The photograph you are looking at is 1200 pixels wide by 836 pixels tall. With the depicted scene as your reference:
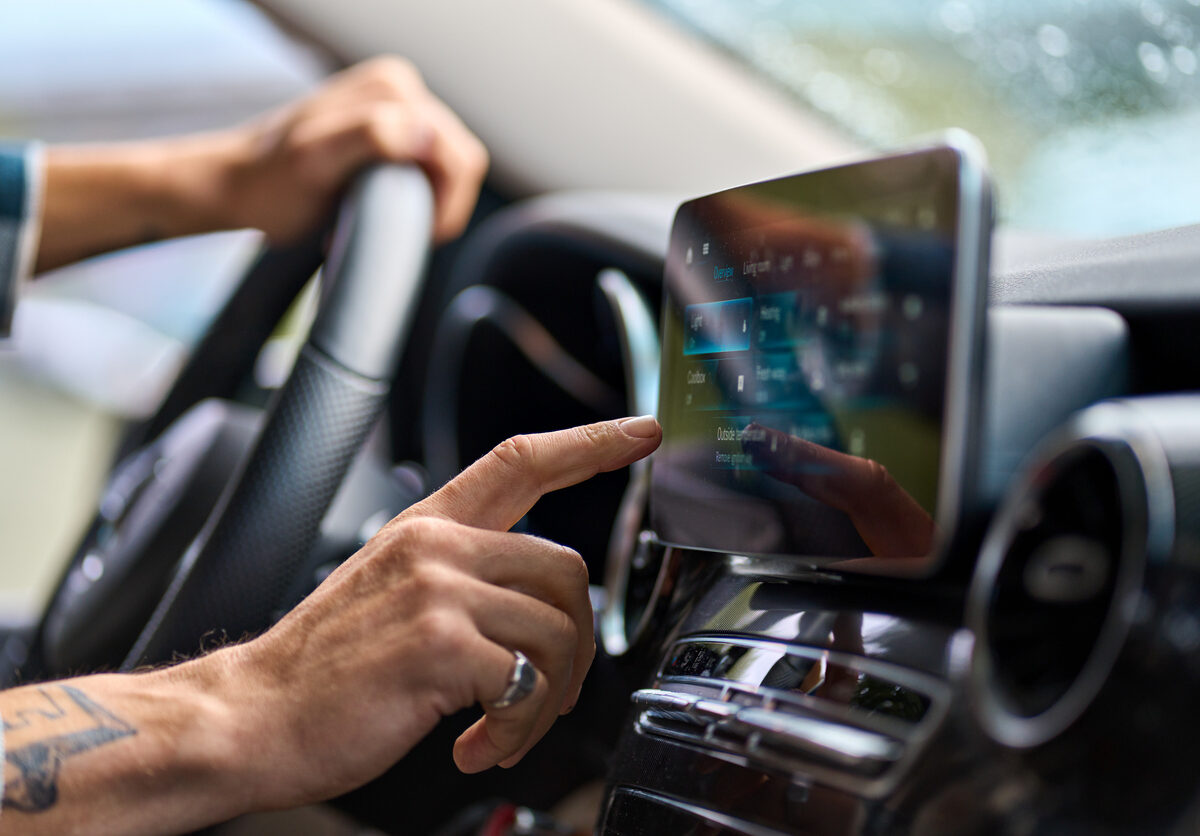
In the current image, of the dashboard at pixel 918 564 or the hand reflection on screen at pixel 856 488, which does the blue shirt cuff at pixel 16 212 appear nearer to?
the dashboard at pixel 918 564

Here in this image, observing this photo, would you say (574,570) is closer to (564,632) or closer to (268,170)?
(564,632)

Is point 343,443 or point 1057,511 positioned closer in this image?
point 1057,511

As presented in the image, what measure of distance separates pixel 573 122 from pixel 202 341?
45 cm

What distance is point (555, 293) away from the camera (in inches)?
34.9

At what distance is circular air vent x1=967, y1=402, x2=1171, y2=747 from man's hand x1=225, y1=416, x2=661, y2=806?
182 millimetres

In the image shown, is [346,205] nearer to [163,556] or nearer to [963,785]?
[163,556]

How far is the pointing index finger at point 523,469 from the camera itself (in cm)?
47

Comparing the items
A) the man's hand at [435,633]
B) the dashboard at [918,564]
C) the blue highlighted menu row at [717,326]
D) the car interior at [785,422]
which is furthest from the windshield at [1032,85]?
the man's hand at [435,633]

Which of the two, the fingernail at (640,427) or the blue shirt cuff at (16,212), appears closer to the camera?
the fingernail at (640,427)

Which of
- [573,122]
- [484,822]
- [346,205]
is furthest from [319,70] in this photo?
[484,822]

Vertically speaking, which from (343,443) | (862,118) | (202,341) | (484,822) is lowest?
(484,822)

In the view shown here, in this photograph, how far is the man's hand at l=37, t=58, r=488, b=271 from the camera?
33.0 inches

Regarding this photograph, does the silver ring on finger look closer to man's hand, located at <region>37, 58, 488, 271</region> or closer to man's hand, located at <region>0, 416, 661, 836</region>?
man's hand, located at <region>0, 416, 661, 836</region>

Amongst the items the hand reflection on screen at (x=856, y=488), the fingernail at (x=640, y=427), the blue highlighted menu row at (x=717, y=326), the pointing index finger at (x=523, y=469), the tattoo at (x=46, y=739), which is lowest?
the tattoo at (x=46, y=739)
